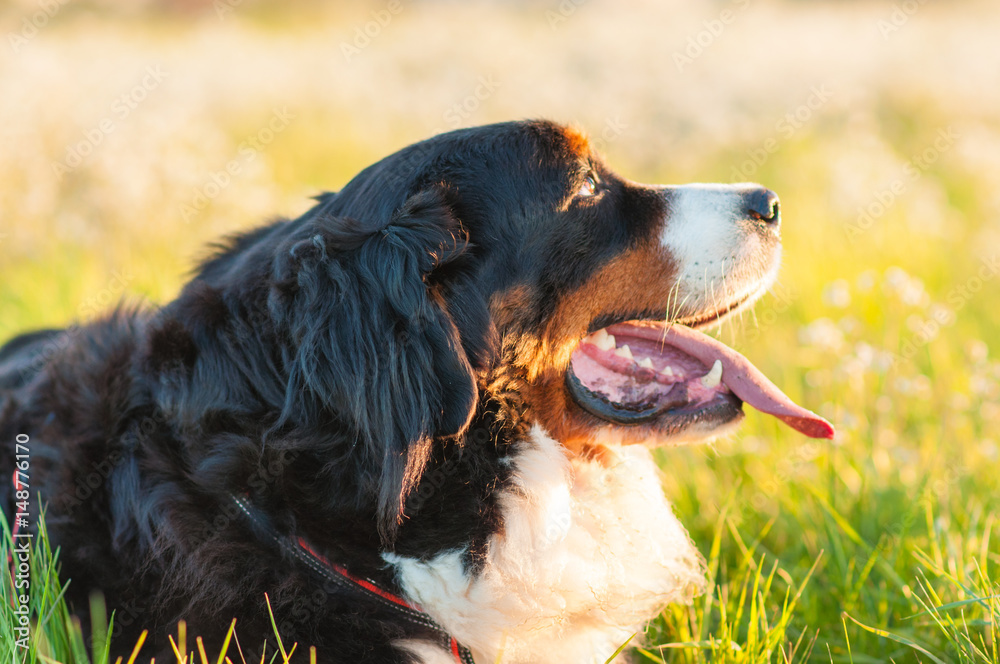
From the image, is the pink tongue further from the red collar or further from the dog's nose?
the red collar

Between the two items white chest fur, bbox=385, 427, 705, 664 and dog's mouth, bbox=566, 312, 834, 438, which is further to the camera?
dog's mouth, bbox=566, 312, 834, 438

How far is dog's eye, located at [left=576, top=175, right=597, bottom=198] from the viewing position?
7.31 feet

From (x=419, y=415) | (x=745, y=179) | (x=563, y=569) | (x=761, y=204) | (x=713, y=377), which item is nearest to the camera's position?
(x=419, y=415)

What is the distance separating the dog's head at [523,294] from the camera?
1.77 m

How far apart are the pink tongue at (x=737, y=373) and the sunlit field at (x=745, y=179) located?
1.36ft

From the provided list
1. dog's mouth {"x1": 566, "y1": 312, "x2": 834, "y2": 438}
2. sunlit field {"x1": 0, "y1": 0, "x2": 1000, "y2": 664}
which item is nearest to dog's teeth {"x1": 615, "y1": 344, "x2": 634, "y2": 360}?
dog's mouth {"x1": 566, "y1": 312, "x2": 834, "y2": 438}

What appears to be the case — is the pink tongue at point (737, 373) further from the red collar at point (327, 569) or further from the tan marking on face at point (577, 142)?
the red collar at point (327, 569)

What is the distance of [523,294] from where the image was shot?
81.6 inches

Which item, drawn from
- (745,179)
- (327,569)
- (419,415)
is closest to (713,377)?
(419,415)

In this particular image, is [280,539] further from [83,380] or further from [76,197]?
[76,197]

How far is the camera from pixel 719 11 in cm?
1520

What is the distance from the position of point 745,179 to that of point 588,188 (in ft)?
18.6

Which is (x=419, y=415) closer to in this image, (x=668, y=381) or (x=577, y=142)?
(x=668, y=381)

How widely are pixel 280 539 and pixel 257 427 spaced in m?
0.26
